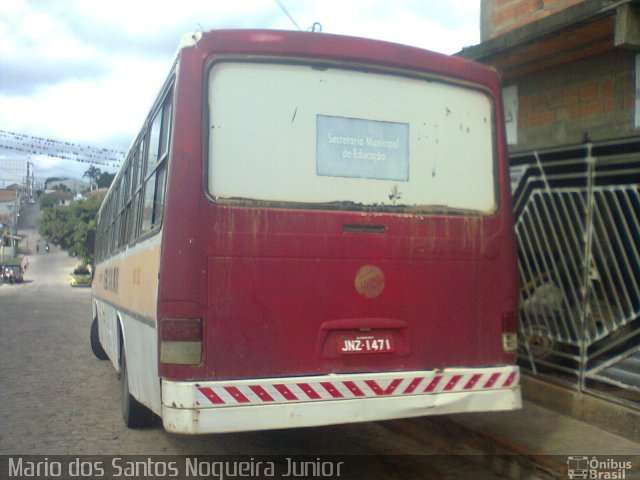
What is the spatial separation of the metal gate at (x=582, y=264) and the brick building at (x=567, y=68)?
24 cm

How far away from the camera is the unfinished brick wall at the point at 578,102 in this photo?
6273mm

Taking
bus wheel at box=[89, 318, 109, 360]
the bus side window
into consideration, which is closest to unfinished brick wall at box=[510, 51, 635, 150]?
the bus side window

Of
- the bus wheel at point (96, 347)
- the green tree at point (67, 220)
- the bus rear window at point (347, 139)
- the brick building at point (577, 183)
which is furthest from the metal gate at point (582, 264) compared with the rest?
the green tree at point (67, 220)

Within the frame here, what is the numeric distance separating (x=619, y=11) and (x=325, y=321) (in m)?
3.42

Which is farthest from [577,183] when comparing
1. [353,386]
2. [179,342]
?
[179,342]

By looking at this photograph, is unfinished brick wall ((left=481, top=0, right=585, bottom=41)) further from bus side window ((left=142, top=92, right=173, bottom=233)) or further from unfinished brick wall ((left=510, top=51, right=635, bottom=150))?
bus side window ((left=142, top=92, right=173, bottom=233))

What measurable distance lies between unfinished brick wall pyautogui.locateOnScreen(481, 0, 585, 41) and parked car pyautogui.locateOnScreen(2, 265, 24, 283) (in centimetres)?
5671

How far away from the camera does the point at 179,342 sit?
4.16 meters

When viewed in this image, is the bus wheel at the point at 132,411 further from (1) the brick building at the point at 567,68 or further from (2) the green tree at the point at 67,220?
(2) the green tree at the point at 67,220

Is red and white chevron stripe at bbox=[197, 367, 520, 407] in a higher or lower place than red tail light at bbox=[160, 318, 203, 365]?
lower

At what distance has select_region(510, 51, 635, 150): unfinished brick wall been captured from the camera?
247 inches

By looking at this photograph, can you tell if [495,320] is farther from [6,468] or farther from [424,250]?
[6,468]

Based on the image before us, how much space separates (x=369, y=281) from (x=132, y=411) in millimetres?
2998

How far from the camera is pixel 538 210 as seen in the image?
285 inches
